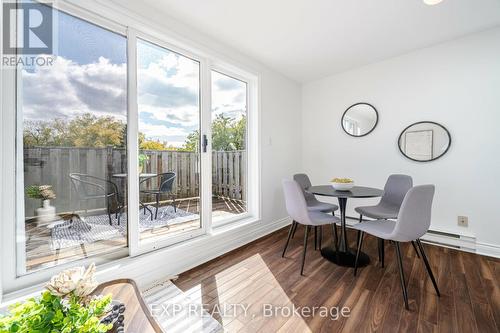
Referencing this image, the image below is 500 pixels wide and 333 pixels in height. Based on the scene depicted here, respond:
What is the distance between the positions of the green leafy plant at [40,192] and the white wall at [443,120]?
3.54 meters

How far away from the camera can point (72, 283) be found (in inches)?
24.8

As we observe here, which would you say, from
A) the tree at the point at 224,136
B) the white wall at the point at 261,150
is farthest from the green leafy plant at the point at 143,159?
the white wall at the point at 261,150

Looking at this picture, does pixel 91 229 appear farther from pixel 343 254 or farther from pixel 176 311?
pixel 343 254

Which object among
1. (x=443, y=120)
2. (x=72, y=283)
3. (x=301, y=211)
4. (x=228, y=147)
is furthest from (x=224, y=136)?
(x=443, y=120)

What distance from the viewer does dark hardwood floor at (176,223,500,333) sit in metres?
1.40

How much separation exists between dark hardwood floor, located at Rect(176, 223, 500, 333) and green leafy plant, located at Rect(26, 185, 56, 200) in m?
1.23

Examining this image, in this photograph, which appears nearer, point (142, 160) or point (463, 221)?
point (142, 160)

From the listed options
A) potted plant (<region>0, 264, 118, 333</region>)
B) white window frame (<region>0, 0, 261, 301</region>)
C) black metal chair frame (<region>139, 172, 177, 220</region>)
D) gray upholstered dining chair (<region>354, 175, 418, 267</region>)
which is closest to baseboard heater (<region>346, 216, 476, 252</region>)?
gray upholstered dining chair (<region>354, 175, 418, 267</region>)

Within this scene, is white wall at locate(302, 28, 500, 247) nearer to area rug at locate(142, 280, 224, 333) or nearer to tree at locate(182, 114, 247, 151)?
tree at locate(182, 114, 247, 151)

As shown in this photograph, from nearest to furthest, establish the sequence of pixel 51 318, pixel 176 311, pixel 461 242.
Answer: pixel 51 318 → pixel 176 311 → pixel 461 242

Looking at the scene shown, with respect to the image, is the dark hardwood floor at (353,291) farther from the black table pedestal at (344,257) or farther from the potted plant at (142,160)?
the potted plant at (142,160)

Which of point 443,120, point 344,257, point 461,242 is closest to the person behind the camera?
point 344,257

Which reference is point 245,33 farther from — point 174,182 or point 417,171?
point 417,171

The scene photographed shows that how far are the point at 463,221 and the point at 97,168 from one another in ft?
13.1
